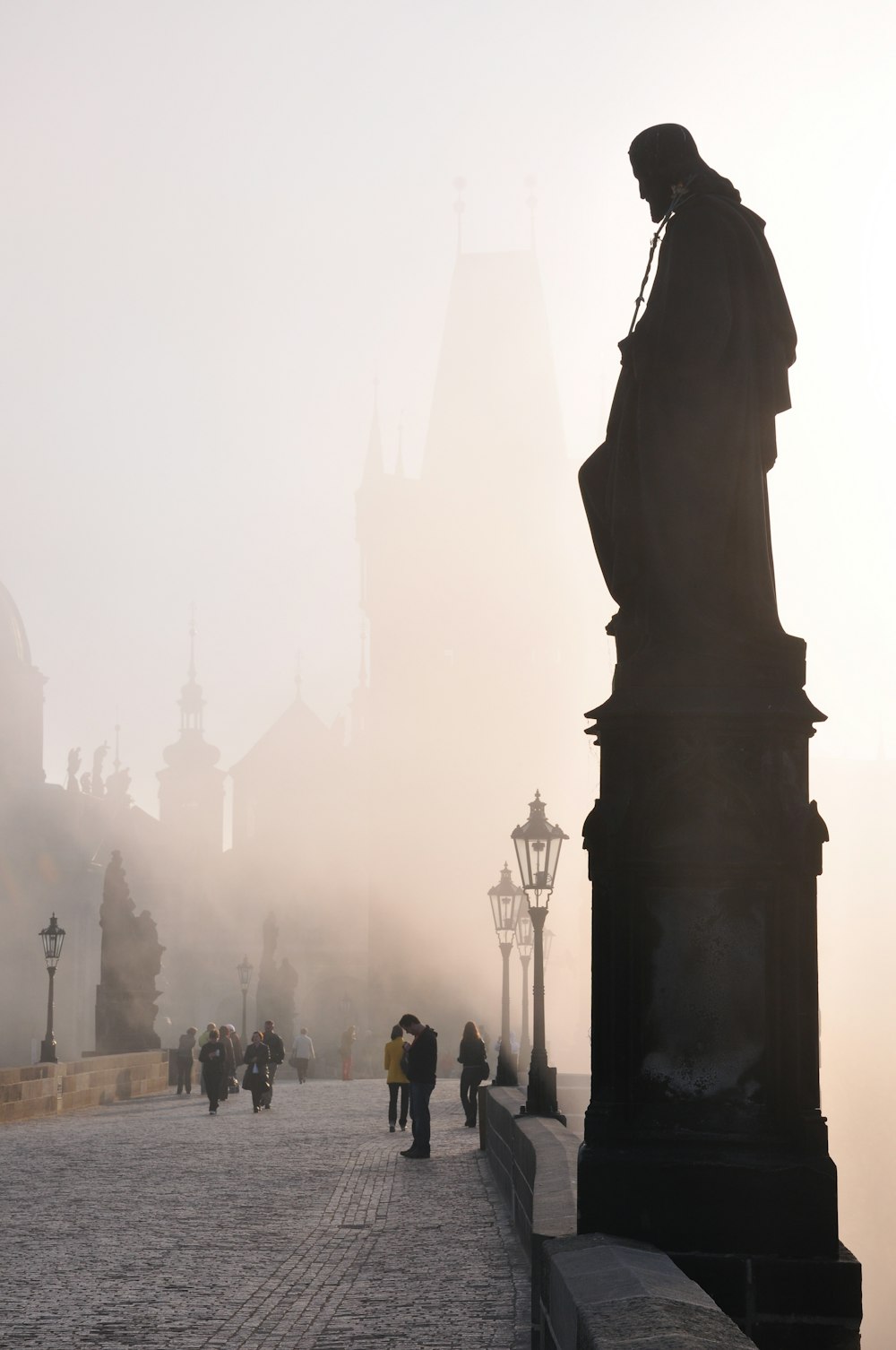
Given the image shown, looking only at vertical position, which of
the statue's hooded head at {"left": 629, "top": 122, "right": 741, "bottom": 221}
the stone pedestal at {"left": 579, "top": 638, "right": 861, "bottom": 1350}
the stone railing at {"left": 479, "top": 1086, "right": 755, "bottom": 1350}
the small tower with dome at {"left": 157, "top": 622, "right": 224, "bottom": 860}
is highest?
the small tower with dome at {"left": 157, "top": 622, "right": 224, "bottom": 860}

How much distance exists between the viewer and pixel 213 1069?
2720 cm

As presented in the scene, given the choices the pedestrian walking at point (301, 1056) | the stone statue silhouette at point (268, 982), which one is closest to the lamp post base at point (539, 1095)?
the pedestrian walking at point (301, 1056)

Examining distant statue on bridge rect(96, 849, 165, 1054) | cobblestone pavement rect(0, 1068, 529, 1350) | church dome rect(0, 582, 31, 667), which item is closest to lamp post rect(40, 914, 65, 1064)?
distant statue on bridge rect(96, 849, 165, 1054)

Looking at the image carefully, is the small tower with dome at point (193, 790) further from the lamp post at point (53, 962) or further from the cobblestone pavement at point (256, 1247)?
the cobblestone pavement at point (256, 1247)

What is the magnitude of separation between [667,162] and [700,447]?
0.93 m

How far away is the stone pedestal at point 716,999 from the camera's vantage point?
4672mm

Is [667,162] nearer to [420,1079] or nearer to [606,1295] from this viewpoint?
[606,1295]

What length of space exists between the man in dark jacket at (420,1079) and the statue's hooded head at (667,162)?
12354 millimetres

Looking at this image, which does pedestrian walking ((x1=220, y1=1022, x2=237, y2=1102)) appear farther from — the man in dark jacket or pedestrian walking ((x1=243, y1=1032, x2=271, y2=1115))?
the man in dark jacket

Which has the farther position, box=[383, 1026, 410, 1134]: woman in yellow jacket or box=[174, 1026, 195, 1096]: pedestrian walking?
box=[174, 1026, 195, 1096]: pedestrian walking

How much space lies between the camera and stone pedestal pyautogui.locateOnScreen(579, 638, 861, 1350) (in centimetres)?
467

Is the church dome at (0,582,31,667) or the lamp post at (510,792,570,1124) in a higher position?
the church dome at (0,582,31,667)

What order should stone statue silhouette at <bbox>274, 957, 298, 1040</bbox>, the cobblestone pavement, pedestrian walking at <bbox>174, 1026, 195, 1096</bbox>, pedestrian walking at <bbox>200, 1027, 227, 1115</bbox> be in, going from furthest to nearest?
stone statue silhouette at <bbox>274, 957, 298, 1040</bbox>, pedestrian walking at <bbox>174, 1026, 195, 1096</bbox>, pedestrian walking at <bbox>200, 1027, 227, 1115</bbox>, the cobblestone pavement

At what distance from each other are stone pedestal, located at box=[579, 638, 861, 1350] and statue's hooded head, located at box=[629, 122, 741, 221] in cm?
146
